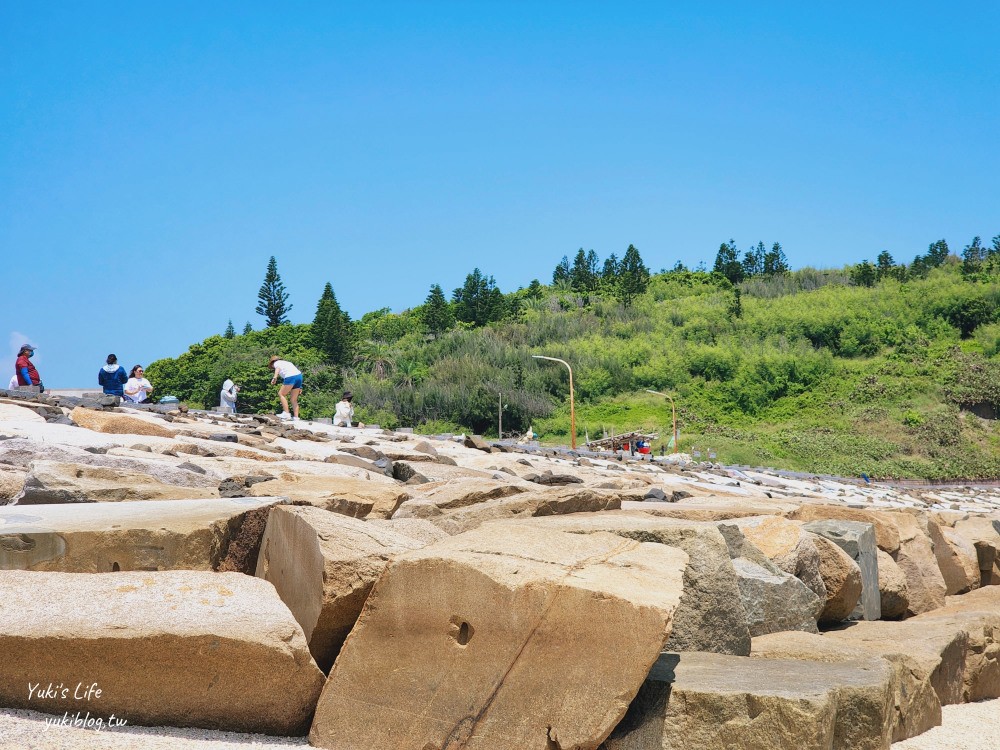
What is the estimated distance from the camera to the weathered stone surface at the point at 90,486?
4.43 metres

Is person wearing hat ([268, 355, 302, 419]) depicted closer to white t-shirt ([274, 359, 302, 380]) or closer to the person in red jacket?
white t-shirt ([274, 359, 302, 380])

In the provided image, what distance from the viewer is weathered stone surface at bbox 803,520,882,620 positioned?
5.25 m

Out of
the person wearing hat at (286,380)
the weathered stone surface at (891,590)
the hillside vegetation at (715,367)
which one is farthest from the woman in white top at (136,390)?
the hillside vegetation at (715,367)

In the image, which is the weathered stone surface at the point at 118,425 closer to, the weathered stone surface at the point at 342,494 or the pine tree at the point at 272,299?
the weathered stone surface at the point at 342,494

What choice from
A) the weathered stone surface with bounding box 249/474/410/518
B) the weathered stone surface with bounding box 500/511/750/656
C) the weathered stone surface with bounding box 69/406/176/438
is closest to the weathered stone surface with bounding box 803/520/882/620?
the weathered stone surface with bounding box 500/511/750/656

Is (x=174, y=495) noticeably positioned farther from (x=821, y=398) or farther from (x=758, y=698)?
(x=821, y=398)

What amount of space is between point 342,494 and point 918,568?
12.9ft

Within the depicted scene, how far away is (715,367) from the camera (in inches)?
1997

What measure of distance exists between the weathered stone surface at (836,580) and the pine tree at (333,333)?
175 feet

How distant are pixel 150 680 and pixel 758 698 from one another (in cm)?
183

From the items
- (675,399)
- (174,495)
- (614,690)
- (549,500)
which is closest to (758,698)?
(614,690)

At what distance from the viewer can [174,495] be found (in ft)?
15.9

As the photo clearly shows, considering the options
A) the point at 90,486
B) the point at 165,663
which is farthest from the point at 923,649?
the point at 90,486

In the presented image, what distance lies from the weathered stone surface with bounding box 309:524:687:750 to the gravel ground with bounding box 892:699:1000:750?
132 centimetres
